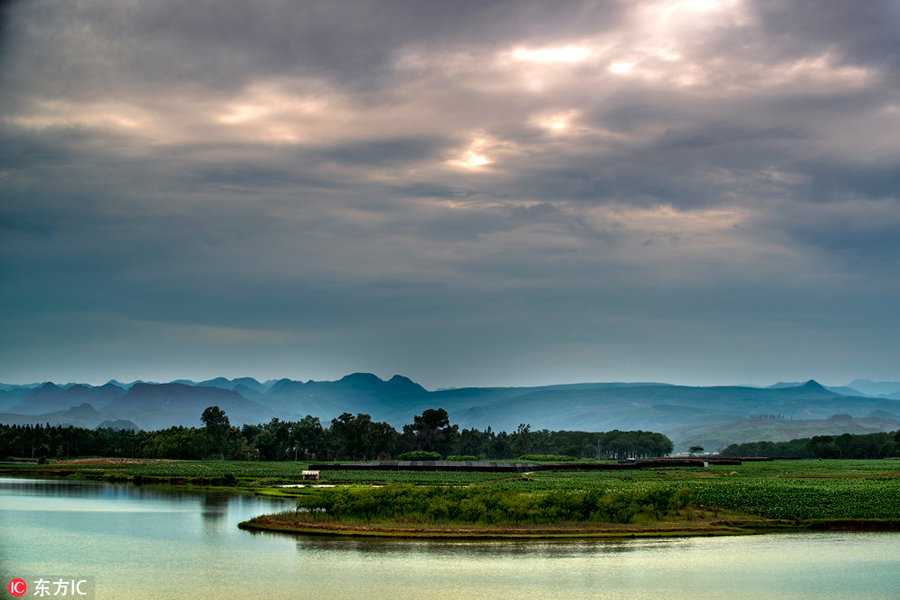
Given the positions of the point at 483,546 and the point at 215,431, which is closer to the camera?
the point at 483,546

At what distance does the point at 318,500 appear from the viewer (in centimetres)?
6159

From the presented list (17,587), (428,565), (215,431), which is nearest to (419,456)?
(215,431)

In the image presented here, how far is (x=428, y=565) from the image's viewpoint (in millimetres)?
43219

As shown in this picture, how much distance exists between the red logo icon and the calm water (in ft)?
3.17

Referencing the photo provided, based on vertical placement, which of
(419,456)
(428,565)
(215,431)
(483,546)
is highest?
(215,431)

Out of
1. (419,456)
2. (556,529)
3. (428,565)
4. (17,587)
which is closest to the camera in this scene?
(17,587)

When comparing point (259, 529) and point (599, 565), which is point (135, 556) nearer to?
point (259, 529)

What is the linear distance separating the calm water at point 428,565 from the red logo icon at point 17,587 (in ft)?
3.17

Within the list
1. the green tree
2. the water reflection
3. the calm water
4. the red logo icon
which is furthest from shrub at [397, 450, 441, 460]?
the red logo icon

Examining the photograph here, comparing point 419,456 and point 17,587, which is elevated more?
point 17,587

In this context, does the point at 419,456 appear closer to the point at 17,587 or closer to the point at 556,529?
the point at 556,529

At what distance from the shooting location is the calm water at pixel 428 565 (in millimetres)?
38281

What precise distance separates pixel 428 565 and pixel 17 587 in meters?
20.0

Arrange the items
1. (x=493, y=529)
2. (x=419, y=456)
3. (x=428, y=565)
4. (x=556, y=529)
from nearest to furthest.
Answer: (x=428, y=565) → (x=493, y=529) → (x=556, y=529) → (x=419, y=456)
